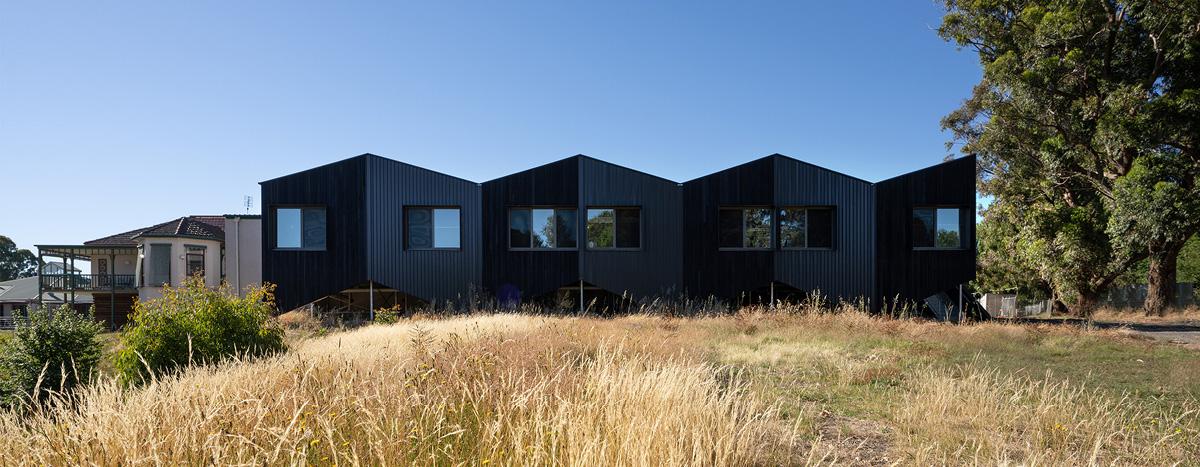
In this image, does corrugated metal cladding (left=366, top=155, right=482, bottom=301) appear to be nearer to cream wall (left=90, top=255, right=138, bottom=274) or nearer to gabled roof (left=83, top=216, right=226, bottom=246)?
gabled roof (left=83, top=216, right=226, bottom=246)

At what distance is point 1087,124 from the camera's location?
19.5 meters

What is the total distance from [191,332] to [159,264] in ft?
72.3

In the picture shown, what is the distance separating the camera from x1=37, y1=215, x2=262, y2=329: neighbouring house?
2545 cm

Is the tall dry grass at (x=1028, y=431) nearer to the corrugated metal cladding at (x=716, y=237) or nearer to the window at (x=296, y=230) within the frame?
the corrugated metal cladding at (x=716, y=237)

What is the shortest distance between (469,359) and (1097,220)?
23.1 meters

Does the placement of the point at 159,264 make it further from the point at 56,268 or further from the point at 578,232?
the point at 578,232

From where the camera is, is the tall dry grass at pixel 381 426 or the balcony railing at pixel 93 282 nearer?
the tall dry grass at pixel 381 426

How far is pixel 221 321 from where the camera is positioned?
8516 millimetres

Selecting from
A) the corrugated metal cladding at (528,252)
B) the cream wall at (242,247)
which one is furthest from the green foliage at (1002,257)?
the cream wall at (242,247)

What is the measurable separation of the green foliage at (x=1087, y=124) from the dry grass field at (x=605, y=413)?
40.6 ft

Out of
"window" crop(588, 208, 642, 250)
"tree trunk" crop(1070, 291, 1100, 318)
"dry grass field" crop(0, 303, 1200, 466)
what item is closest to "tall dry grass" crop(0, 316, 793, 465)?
"dry grass field" crop(0, 303, 1200, 466)

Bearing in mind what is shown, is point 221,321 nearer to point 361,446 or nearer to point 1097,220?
point 361,446

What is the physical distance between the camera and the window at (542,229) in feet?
62.8

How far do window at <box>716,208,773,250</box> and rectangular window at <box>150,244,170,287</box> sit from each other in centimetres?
2342
